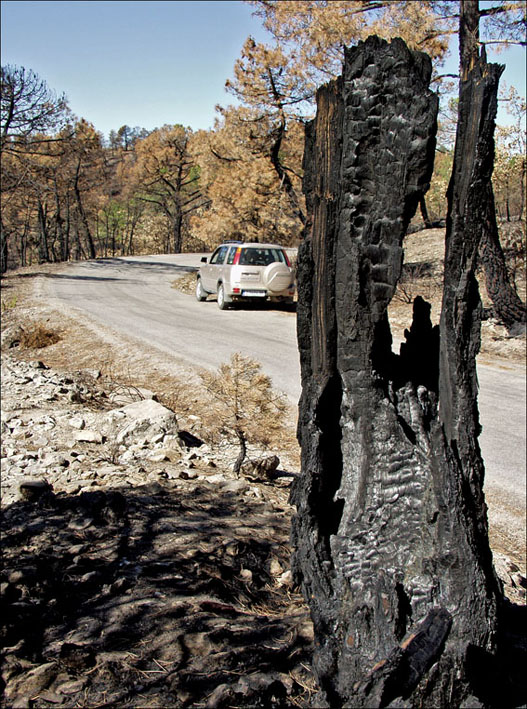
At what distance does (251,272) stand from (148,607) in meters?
11.9

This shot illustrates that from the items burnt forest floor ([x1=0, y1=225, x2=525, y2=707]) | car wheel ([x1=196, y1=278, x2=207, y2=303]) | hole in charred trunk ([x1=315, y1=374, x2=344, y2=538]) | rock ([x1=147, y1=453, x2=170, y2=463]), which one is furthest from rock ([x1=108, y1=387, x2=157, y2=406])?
car wheel ([x1=196, y1=278, x2=207, y2=303])

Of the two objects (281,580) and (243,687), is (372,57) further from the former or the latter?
(281,580)

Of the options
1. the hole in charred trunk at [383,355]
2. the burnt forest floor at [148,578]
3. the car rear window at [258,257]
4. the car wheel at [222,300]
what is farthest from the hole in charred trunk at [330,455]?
the car wheel at [222,300]

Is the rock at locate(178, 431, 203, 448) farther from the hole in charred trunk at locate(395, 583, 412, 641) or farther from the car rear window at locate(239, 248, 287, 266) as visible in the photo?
the car rear window at locate(239, 248, 287, 266)

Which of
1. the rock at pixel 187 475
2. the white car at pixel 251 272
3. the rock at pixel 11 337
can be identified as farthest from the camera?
the white car at pixel 251 272

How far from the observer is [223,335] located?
12.2 meters

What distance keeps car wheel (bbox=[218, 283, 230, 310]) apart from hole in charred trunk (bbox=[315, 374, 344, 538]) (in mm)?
12950

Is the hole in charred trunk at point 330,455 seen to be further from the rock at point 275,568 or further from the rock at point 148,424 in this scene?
the rock at point 148,424

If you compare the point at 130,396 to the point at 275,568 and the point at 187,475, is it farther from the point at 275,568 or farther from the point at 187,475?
the point at 275,568

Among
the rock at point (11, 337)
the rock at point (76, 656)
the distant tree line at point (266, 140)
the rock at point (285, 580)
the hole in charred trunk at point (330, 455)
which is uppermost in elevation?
the distant tree line at point (266, 140)

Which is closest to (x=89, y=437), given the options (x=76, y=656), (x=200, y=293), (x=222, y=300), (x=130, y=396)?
(x=130, y=396)

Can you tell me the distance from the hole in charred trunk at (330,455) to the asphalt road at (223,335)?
4.15 metres

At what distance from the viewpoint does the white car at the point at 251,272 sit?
44.7ft

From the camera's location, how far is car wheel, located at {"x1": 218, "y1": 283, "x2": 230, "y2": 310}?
49.3ft
